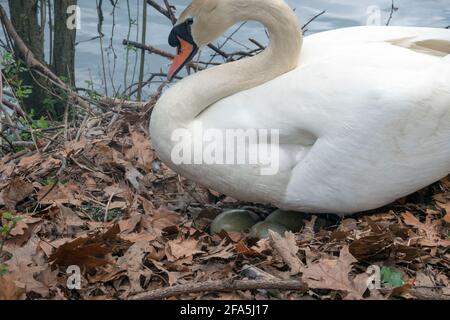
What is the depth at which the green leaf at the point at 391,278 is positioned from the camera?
138 inches

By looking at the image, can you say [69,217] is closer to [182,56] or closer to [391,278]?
[182,56]

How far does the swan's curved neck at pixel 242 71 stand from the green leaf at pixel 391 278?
1.44 meters

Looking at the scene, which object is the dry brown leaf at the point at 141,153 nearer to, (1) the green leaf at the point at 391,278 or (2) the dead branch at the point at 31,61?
(2) the dead branch at the point at 31,61

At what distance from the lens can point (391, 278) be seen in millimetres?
3559

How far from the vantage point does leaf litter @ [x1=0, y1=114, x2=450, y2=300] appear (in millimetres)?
3477

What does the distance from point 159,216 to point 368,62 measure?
153 cm

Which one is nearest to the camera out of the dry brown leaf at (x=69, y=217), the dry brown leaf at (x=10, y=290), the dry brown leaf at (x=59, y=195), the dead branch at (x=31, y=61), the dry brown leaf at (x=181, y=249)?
the dry brown leaf at (x=10, y=290)

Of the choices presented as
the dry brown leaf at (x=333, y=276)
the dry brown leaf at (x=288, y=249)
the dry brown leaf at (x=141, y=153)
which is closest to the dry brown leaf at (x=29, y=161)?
the dry brown leaf at (x=141, y=153)

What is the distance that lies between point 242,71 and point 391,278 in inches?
63.5

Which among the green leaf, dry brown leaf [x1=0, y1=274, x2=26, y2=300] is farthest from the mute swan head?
dry brown leaf [x1=0, y1=274, x2=26, y2=300]

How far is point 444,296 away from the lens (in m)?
3.44

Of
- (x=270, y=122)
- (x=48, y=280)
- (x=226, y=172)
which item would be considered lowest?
(x=48, y=280)

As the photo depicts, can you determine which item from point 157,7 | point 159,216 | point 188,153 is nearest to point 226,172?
point 188,153

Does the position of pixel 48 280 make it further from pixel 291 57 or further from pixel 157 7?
pixel 157 7
